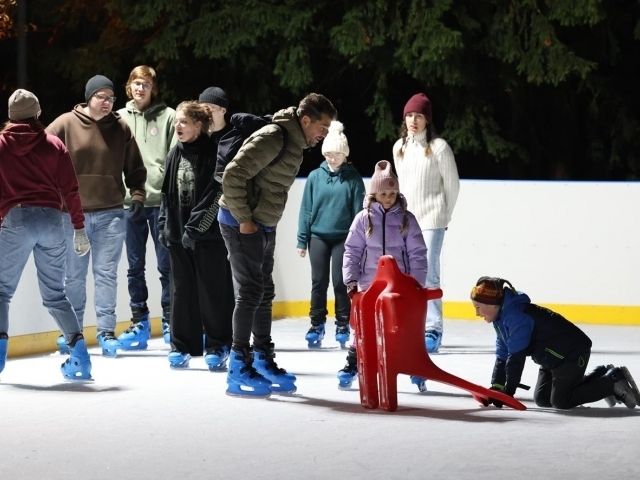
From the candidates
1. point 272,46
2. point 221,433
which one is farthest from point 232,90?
point 221,433

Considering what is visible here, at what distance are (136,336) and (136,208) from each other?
0.88 metres

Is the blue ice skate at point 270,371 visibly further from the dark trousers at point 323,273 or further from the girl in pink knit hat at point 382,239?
the dark trousers at point 323,273

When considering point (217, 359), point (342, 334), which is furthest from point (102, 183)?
point (342, 334)

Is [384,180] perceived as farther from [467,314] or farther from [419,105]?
[467,314]

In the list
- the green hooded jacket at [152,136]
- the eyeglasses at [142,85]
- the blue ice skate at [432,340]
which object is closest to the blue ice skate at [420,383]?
the blue ice skate at [432,340]

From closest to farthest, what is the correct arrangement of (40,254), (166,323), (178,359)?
(40,254) → (178,359) → (166,323)

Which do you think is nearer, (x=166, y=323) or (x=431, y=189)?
(x=431, y=189)

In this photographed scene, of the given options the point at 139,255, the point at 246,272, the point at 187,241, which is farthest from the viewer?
the point at 139,255

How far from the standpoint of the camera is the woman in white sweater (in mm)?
9039

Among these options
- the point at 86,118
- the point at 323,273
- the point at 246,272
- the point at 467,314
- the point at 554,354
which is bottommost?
the point at 467,314

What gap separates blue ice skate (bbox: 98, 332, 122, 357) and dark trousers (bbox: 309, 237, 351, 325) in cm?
152

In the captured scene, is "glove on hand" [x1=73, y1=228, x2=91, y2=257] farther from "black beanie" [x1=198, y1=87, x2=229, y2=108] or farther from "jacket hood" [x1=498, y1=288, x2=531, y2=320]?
"jacket hood" [x1=498, y1=288, x2=531, y2=320]

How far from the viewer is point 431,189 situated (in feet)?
29.8

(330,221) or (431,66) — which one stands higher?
(431,66)
